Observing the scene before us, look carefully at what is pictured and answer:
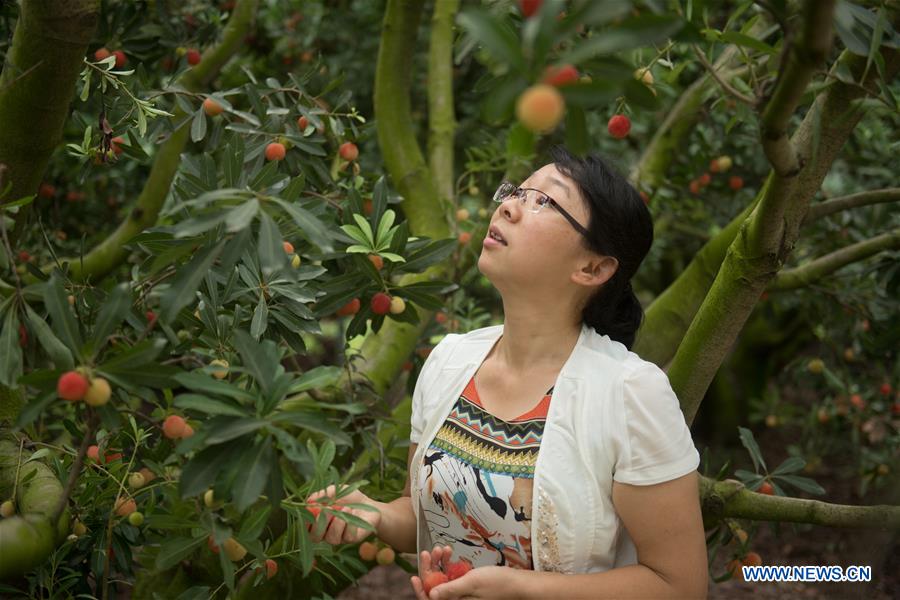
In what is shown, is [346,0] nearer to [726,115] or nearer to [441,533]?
[726,115]

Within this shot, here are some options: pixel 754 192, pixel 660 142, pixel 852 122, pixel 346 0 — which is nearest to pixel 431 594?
pixel 852 122

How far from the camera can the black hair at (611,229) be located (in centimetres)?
177

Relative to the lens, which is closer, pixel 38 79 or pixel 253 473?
Answer: pixel 253 473

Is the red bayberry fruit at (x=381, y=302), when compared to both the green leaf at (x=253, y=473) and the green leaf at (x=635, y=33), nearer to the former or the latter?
the green leaf at (x=253, y=473)

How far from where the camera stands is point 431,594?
157 centimetres

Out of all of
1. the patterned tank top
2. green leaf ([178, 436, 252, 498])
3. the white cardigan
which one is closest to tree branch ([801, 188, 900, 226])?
the white cardigan

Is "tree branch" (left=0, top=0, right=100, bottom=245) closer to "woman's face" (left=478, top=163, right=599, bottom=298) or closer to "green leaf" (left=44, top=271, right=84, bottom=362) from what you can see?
"green leaf" (left=44, top=271, right=84, bottom=362)

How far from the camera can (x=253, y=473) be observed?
52.1 inches

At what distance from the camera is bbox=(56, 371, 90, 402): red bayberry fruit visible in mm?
1343

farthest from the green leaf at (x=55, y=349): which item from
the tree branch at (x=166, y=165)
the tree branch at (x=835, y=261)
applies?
the tree branch at (x=835, y=261)

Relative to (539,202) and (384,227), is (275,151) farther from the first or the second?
(539,202)

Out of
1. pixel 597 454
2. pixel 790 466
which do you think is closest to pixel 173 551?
pixel 597 454

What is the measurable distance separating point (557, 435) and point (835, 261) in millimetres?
1544

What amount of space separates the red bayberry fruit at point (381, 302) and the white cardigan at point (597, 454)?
0.66 m
